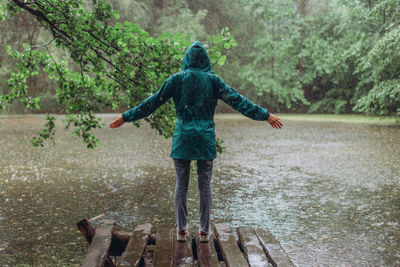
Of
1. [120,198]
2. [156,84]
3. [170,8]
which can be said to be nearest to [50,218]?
[120,198]

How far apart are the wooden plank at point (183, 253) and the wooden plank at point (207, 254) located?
0.25ft

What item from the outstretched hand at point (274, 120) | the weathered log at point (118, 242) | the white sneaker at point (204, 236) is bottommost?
the weathered log at point (118, 242)

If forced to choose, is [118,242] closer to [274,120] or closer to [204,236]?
[204,236]

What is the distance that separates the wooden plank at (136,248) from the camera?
3151 millimetres

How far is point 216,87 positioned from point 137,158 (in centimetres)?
722

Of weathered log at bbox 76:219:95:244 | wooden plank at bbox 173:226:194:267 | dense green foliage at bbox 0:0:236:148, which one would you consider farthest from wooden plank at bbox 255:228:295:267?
dense green foliage at bbox 0:0:236:148

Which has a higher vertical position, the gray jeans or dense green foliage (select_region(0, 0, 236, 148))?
dense green foliage (select_region(0, 0, 236, 148))

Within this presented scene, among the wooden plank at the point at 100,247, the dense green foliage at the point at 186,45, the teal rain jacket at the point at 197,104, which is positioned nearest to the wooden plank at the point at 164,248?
the wooden plank at the point at 100,247

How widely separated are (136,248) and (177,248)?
1.23 ft

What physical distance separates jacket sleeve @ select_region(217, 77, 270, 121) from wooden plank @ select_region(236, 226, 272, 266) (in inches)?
45.6

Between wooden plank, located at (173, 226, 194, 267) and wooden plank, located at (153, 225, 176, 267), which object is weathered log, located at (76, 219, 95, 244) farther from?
wooden plank, located at (173, 226, 194, 267)

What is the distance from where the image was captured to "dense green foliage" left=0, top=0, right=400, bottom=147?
4930 mm

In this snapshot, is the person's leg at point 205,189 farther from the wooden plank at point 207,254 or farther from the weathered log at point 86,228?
the weathered log at point 86,228

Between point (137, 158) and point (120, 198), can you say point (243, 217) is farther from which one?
point (137, 158)
